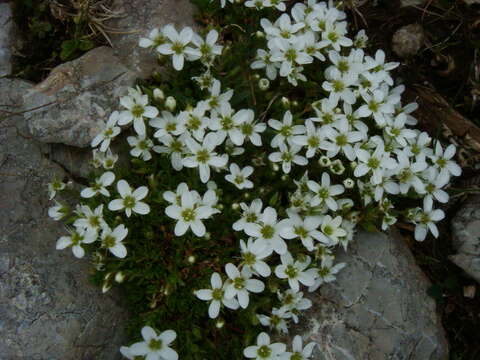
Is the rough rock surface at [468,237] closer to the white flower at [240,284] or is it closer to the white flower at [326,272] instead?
the white flower at [326,272]

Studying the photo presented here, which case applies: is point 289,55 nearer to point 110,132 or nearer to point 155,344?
Result: point 110,132

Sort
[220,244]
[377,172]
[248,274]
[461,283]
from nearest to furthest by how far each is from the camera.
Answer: [248,274], [377,172], [220,244], [461,283]

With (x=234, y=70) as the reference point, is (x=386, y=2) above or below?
above

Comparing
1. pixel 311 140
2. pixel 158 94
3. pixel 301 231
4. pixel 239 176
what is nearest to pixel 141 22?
pixel 158 94

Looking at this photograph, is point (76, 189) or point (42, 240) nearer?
point (42, 240)

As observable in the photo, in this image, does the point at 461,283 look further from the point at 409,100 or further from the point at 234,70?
the point at 234,70

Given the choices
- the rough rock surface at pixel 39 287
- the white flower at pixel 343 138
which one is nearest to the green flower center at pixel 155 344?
the rough rock surface at pixel 39 287

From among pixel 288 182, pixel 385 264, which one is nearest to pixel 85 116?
pixel 288 182
